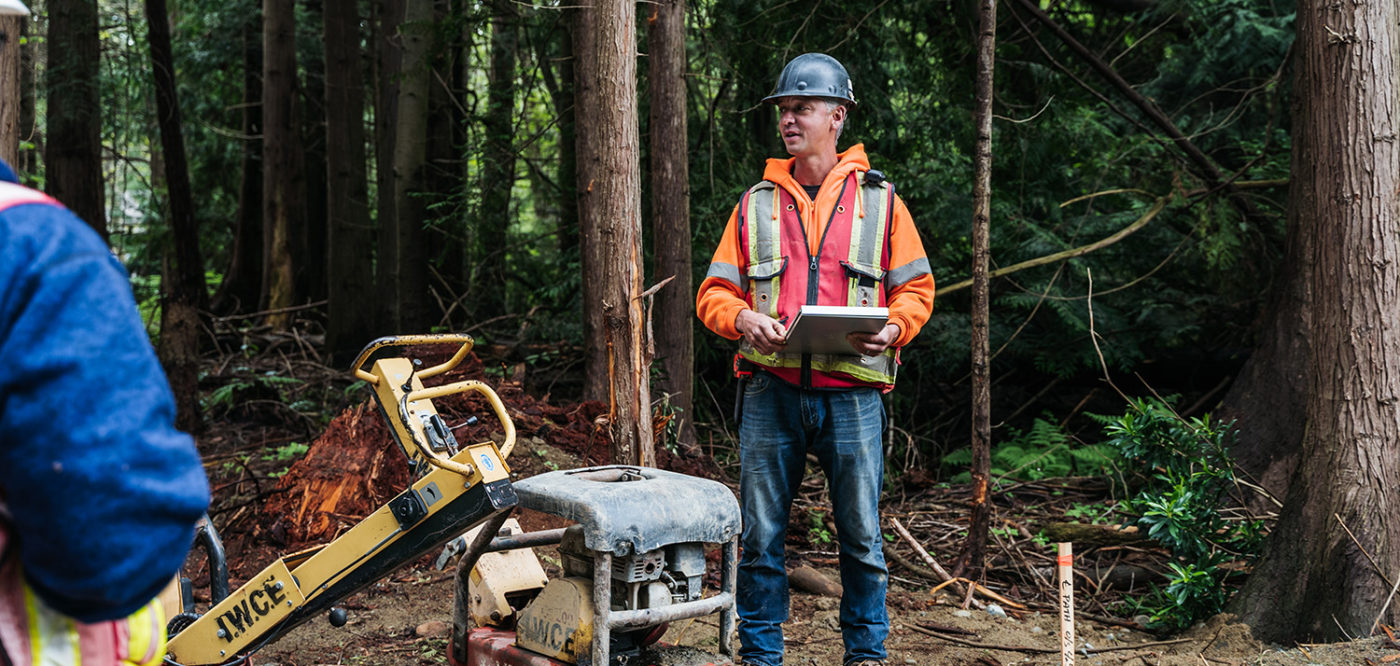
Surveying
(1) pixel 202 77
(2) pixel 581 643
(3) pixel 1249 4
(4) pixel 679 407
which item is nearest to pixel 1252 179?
(3) pixel 1249 4

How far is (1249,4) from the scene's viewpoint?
29.4 feet

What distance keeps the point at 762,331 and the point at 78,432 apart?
2897mm

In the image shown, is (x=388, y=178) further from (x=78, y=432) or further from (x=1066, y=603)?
(x=78, y=432)

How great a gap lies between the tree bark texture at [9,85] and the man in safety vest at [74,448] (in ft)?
13.4

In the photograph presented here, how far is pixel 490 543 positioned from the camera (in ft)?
12.4

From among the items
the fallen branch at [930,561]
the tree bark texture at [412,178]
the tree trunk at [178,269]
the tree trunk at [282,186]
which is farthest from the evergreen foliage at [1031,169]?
the tree trunk at [282,186]

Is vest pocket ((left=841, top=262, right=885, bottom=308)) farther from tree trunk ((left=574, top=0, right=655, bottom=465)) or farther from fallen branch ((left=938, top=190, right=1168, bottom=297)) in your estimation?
fallen branch ((left=938, top=190, right=1168, bottom=297))

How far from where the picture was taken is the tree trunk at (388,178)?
12.0m

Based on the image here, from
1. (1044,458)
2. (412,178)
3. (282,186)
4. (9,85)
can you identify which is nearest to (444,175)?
(412,178)

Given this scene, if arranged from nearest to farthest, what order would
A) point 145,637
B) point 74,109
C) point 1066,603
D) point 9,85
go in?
point 145,637 < point 1066,603 < point 9,85 < point 74,109

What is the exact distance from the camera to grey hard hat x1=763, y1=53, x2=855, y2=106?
4215 millimetres

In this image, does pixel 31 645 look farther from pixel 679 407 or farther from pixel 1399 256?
pixel 679 407

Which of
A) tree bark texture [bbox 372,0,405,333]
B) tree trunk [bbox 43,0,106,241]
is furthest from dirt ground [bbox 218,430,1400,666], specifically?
tree trunk [bbox 43,0,106,241]

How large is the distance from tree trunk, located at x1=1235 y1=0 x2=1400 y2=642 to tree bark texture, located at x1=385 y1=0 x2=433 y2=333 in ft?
26.3
